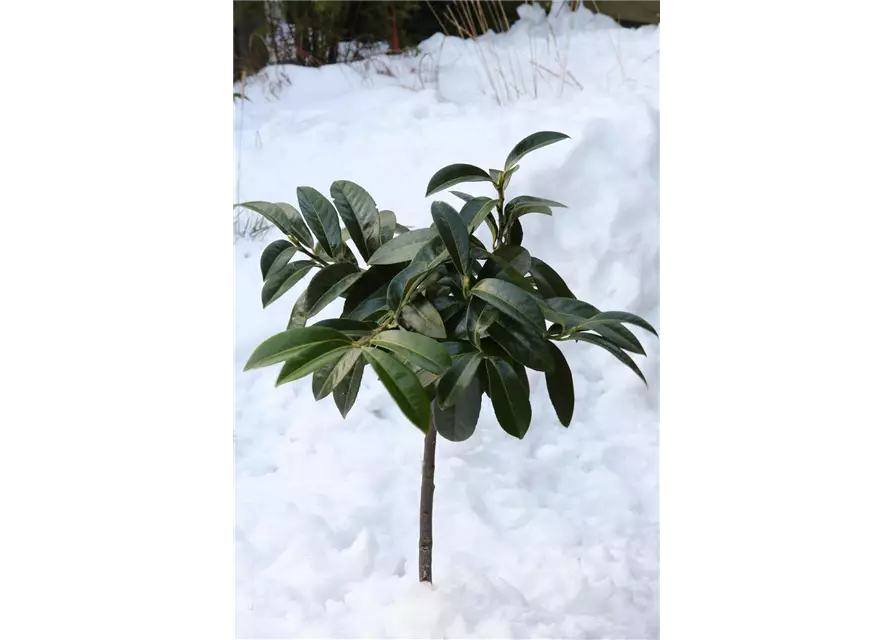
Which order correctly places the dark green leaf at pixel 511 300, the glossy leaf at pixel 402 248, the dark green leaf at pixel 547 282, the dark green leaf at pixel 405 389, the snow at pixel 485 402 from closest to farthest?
the dark green leaf at pixel 405 389 → the dark green leaf at pixel 511 300 → the glossy leaf at pixel 402 248 → the dark green leaf at pixel 547 282 → the snow at pixel 485 402

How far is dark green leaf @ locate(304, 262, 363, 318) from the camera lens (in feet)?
2.89

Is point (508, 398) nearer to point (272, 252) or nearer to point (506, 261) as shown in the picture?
point (506, 261)

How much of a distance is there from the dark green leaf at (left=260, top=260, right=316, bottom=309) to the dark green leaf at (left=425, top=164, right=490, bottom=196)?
18 centimetres

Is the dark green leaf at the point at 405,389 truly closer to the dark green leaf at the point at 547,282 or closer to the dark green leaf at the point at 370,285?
the dark green leaf at the point at 370,285

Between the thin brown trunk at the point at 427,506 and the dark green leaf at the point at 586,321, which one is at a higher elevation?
the dark green leaf at the point at 586,321

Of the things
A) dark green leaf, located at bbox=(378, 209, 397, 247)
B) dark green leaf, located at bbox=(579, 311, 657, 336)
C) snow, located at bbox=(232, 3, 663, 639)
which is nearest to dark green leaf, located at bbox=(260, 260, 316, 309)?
dark green leaf, located at bbox=(378, 209, 397, 247)

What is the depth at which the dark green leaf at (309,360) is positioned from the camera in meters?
0.67

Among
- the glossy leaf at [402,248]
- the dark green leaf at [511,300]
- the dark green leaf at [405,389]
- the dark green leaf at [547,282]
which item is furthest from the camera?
the dark green leaf at [547,282]

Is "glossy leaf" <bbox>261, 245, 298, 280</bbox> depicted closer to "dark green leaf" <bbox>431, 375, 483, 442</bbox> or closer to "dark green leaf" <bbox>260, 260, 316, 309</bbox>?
"dark green leaf" <bbox>260, 260, 316, 309</bbox>

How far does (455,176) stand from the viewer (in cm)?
92

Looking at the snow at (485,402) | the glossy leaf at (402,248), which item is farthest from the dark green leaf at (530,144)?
the snow at (485,402)

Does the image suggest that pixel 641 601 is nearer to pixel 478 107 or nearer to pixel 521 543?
pixel 521 543

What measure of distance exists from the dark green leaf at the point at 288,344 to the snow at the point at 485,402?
63 cm
